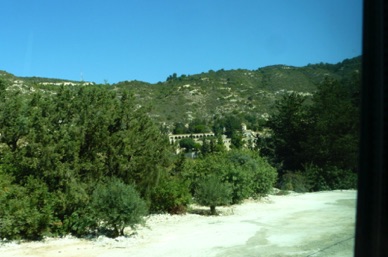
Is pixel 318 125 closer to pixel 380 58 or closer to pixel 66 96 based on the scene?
pixel 66 96

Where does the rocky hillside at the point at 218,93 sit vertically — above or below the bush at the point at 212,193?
above

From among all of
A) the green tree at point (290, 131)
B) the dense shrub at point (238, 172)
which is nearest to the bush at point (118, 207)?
the dense shrub at point (238, 172)

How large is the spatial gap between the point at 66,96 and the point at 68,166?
2641 millimetres

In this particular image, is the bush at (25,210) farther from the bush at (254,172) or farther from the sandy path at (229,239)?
the bush at (254,172)

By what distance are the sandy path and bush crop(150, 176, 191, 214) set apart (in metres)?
0.76

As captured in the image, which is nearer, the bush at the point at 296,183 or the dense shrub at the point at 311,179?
the dense shrub at the point at 311,179

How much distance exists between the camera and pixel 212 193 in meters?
19.3

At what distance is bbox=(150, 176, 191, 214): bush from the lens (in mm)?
19109

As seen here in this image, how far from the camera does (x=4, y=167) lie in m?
15.0

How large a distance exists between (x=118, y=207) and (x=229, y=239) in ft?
11.0

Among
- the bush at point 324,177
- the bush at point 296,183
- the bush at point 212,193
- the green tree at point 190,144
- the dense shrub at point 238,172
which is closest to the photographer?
the bush at point 212,193

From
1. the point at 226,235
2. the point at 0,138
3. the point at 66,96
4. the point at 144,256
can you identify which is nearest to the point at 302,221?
the point at 226,235

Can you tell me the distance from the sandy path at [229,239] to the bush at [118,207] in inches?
20.9

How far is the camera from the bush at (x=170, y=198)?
19.1m
